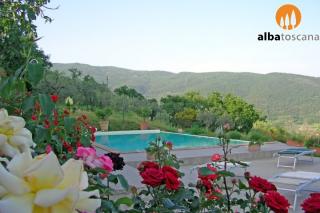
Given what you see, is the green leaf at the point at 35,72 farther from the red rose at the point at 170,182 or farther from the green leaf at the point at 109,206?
the red rose at the point at 170,182

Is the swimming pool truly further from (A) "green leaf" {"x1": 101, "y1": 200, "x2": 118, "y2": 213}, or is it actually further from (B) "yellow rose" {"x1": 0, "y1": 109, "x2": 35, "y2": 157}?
(B) "yellow rose" {"x1": 0, "y1": 109, "x2": 35, "y2": 157}

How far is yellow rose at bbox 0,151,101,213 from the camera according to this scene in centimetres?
38

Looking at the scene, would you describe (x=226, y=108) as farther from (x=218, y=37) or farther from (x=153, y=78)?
(x=153, y=78)

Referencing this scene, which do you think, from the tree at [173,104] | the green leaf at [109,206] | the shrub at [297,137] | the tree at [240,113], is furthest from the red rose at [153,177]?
the tree at [173,104]

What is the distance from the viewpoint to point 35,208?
0.40 metres

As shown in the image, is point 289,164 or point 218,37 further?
point 218,37

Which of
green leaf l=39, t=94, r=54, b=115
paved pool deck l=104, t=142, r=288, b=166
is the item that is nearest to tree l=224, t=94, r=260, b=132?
paved pool deck l=104, t=142, r=288, b=166

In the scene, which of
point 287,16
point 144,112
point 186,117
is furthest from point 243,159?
point 287,16

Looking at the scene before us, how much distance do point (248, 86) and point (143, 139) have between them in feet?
75.2

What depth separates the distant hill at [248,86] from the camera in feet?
90.8

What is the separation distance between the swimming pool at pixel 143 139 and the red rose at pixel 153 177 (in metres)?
9.36

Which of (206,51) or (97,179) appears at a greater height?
(206,51)

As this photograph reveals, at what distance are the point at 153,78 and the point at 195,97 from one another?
2505 centimetres

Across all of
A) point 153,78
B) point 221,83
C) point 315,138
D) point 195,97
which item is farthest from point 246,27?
point 153,78
